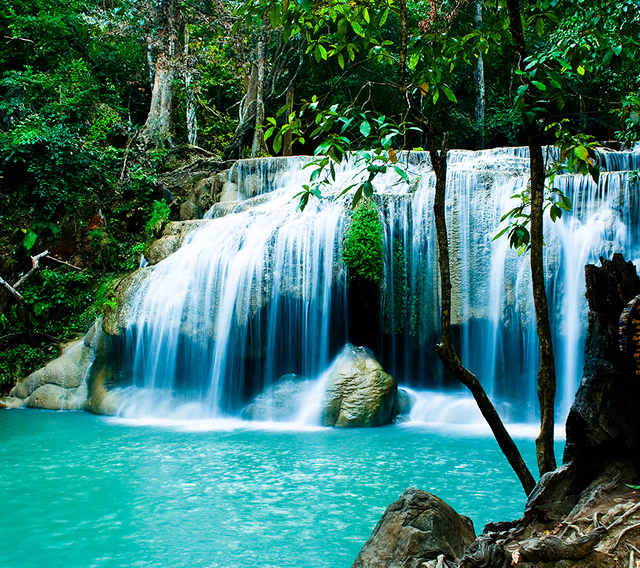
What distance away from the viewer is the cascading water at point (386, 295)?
9.28 metres

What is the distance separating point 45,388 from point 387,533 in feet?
31.6

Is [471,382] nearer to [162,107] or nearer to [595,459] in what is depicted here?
[595,459]

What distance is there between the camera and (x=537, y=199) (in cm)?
275

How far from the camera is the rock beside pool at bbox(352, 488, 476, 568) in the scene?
2824mm

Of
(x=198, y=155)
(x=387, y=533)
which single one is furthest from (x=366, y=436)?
(x=198, y=155)

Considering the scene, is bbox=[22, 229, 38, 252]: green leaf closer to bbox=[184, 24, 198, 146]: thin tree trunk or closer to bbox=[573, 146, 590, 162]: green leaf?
bbox=[184, 24, 198, 146]: thin tree trunk

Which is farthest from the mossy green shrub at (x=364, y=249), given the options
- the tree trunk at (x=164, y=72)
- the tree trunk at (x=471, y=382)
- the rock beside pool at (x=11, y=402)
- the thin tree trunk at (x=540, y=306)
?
the tree trunk at (x=164, y=72)

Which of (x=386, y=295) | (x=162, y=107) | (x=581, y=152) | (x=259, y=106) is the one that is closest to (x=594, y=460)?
(x=581, y=152)

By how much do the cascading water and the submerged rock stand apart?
0.35 m

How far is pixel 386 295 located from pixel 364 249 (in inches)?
38.0

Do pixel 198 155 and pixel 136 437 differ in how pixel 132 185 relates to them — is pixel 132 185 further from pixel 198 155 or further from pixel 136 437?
pixel 136 437

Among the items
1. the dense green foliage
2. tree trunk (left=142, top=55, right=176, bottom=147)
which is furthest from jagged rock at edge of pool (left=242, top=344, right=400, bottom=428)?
tree trunk (left=142, top=55, right=176, bottom=147)

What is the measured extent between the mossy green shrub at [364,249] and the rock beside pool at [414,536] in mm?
6590

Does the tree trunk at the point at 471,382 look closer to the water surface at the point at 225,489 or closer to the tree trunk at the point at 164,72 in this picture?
the water surface at the point at 225,489
